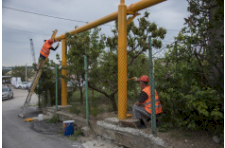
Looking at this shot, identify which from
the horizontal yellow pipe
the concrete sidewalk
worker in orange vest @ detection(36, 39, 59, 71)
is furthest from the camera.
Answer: worker in orange vest @ detection(36, 39, 59, 71)

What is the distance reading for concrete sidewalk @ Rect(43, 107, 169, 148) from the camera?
431 cm

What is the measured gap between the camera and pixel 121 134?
508 centimetres

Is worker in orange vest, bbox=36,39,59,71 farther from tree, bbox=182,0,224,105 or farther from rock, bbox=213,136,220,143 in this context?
rock, bbox=213,136,220,143

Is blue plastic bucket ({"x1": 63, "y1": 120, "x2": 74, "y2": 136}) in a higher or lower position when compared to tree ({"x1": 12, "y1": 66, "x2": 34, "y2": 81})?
lower

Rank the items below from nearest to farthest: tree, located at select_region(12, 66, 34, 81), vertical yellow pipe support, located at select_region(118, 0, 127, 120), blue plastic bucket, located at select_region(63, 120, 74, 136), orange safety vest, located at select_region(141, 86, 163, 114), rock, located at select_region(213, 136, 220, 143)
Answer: rock, located at select_region(213, 136, 220, 143)
orange safety vest, located at select_region(141, 86, 163, 114)
vertical yellow pipe support, located at select_region(118, 0, 127, 120)
blue plastic bucket, located at select_region(63, 120, 74, 136)
tree, located at select_region(12, 66, 34, 81)

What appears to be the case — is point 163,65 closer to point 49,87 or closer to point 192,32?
point 192,32

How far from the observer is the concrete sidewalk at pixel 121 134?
4.31m

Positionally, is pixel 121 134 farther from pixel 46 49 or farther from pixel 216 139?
pixel 46 49

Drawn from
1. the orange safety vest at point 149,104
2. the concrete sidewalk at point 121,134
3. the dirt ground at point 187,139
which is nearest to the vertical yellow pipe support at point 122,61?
the concrete sidewalk at point 121,134

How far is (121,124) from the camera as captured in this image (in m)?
5.28

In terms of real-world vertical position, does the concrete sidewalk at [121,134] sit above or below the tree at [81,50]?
below

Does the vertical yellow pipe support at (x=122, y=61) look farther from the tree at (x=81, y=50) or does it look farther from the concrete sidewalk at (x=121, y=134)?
the tree at (x=81, y=50)

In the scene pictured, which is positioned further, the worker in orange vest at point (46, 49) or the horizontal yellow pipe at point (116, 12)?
the worker in orange vest at point (46, 49)

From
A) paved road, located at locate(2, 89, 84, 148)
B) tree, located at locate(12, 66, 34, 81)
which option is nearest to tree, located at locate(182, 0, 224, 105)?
paved road, located at locate(2, 89, 84, 148)
